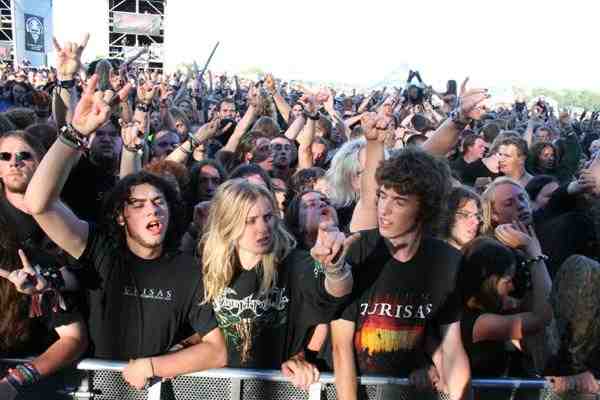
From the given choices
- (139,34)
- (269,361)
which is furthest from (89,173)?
(139,34)

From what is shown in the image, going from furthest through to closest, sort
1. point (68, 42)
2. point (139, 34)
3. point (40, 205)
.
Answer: point (139, 34)
point (68, 42)
point (40, 205)

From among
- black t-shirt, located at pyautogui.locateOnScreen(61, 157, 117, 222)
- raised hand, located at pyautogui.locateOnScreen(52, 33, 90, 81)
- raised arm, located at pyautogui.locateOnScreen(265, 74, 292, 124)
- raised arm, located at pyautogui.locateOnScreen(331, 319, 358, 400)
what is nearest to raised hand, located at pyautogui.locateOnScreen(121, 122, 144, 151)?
black t-shirt, located at pyautogui.locateOnScreen(61, 157, 117, 222)

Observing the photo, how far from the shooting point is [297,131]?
Result: 23.8 feet

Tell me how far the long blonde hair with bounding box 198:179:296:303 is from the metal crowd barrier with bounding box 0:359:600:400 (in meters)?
0.35

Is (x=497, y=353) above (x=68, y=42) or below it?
below

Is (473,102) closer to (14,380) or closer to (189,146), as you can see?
(189,146)

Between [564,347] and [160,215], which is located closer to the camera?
[564,347]

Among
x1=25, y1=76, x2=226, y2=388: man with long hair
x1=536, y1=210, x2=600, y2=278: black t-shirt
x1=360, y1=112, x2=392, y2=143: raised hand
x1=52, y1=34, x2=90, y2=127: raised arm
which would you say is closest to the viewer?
x1=25, y1=76, x2=226, y2=388: man with long hair

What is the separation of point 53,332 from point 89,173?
5.72 feet

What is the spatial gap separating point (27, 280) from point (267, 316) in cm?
92

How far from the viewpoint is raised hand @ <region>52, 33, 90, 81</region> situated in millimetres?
4176

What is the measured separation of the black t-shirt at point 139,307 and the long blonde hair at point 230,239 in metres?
0.09

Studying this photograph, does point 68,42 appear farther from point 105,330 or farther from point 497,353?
point 497,353

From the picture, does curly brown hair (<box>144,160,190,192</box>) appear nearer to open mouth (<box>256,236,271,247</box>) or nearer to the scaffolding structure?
open mouth (<box>256,236,271,247</box>)
